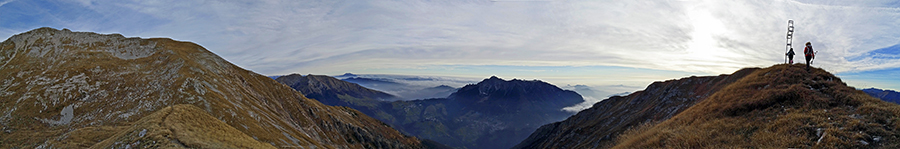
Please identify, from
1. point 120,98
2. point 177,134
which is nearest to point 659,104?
point 177,134

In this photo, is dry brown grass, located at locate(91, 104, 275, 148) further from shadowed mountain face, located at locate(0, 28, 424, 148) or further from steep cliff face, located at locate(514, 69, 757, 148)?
Answer: steep cliff face, located at locate(514, 69, 757, 148)

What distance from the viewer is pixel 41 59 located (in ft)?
151

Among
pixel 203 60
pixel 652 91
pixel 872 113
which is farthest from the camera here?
pixel 652 91

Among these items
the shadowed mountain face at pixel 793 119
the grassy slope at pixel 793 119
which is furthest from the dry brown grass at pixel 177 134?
the shadowed mountain face at pixel 793 119

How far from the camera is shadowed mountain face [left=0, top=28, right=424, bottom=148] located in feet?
75.4

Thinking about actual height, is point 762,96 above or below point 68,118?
above

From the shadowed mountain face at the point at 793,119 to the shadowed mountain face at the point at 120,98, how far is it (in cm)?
3300

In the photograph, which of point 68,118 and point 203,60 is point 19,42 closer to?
point 203,60

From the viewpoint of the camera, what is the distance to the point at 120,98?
3644cm

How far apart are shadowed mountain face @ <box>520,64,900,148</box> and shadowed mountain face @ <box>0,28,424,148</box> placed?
33.0 metres

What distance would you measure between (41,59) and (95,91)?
19910 mm

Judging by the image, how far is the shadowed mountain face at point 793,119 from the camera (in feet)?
53.0

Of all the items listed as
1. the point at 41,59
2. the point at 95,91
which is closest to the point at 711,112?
the point at 95,91

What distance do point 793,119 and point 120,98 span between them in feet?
210
